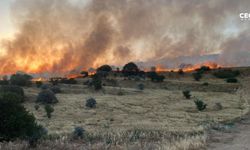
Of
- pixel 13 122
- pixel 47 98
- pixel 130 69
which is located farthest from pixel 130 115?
pixel 130 69

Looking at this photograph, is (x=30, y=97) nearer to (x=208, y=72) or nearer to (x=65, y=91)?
(x=65, y=91)

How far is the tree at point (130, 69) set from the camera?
134000 mm

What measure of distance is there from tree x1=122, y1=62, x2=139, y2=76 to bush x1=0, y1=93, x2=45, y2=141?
106397 mm

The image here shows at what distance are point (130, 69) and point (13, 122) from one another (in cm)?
11195

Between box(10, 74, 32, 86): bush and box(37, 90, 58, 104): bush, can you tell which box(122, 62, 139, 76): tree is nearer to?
box(10, 74, 32, 86): bush

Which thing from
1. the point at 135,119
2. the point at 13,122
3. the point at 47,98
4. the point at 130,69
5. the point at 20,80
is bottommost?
the point at 135,119

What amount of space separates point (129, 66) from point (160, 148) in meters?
122

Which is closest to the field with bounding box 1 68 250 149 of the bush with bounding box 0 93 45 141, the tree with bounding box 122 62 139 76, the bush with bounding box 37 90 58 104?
the bush with bounding box 37 90 58 104

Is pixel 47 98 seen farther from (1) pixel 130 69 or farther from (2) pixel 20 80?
(1) pixel 130 69

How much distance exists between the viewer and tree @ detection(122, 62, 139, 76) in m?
134

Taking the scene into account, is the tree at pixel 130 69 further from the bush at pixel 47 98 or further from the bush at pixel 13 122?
the bush at pixel 13 122

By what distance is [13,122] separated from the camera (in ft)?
84.7

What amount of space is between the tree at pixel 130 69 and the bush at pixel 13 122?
106397mm

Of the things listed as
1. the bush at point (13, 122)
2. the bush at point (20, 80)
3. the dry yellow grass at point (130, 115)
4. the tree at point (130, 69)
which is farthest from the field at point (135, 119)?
the tree at point (130, 69)
